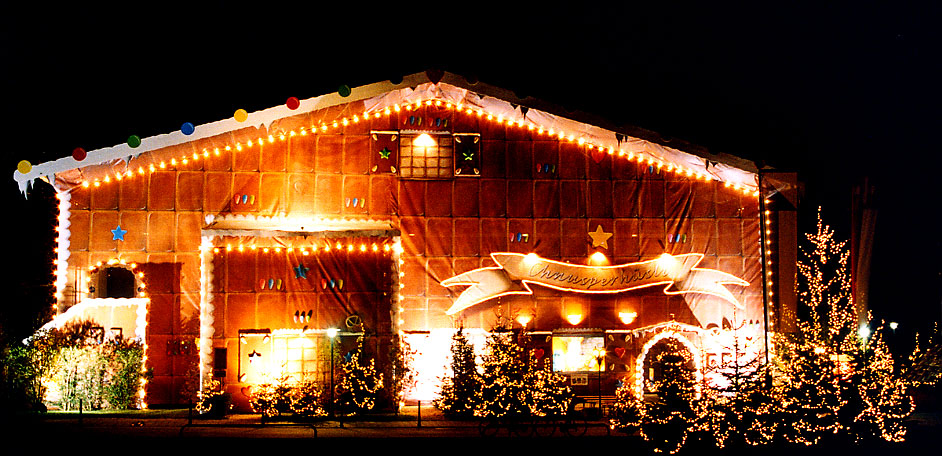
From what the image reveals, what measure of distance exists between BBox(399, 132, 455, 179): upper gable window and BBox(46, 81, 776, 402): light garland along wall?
20 centimetres

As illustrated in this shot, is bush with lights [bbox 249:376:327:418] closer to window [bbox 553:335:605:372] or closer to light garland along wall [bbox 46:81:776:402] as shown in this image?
light garland along wall [bbox 46:81:776:402]

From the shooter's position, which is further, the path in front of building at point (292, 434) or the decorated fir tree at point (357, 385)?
the decorated fir tree at point (357, 385)

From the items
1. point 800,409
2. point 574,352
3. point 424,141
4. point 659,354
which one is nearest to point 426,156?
point 424,141

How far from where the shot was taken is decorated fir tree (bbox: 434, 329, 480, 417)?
64.3ft

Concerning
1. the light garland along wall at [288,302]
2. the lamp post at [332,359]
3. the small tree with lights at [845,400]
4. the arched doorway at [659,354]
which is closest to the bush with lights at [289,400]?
the lamp post at [332,359]

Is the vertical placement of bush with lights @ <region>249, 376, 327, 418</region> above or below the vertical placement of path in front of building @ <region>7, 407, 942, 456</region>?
above

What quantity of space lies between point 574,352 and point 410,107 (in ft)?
26.5

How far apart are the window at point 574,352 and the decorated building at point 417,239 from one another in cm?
5

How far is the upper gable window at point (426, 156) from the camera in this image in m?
21.6

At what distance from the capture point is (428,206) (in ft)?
70.9

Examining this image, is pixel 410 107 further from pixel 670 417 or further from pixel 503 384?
pixel 670 417

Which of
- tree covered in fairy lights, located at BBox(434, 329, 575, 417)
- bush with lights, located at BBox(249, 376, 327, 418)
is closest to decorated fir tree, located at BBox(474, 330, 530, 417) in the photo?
tree covered in fairy lights, located at BBox(434, 329, 575, 417)

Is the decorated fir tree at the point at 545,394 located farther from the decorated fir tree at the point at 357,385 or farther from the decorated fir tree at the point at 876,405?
the decorated fir tree at the point at 876,405

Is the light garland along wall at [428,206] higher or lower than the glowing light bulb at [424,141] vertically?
lower
